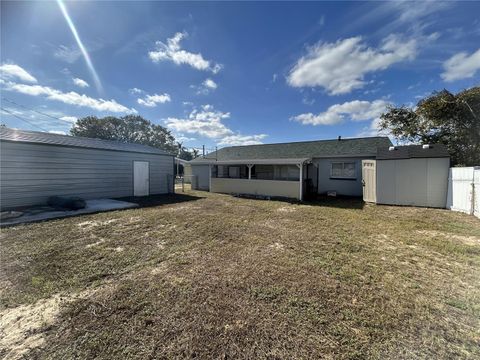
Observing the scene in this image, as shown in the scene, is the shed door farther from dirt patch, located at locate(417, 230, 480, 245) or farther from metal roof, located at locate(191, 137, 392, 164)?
dirt patch, located at locate(417, 230, 480, 245)

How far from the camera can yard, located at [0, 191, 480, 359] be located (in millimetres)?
1930

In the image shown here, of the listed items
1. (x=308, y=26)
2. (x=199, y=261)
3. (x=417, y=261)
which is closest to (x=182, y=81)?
(x=308, y=26)

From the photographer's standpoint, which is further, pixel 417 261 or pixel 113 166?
pixel 113 166

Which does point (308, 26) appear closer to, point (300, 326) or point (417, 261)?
point (417, 261)

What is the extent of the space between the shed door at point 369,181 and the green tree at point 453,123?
7.16 meters

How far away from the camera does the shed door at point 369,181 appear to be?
32.7 ft

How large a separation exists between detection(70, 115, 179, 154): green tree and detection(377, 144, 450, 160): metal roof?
3928 cm

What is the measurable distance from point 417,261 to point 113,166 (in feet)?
41.9

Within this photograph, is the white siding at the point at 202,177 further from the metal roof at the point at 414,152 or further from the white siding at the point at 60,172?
the metal roof at the point at 414,152

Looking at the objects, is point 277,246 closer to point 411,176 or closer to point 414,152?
point 411,176

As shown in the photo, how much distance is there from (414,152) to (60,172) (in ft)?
52.9

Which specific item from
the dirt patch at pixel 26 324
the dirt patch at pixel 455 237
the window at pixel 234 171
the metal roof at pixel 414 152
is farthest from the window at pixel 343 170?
the dirt patch at pixel 26 324

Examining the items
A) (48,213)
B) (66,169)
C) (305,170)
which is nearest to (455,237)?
(305,170)

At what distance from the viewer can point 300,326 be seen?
2.16 metres
